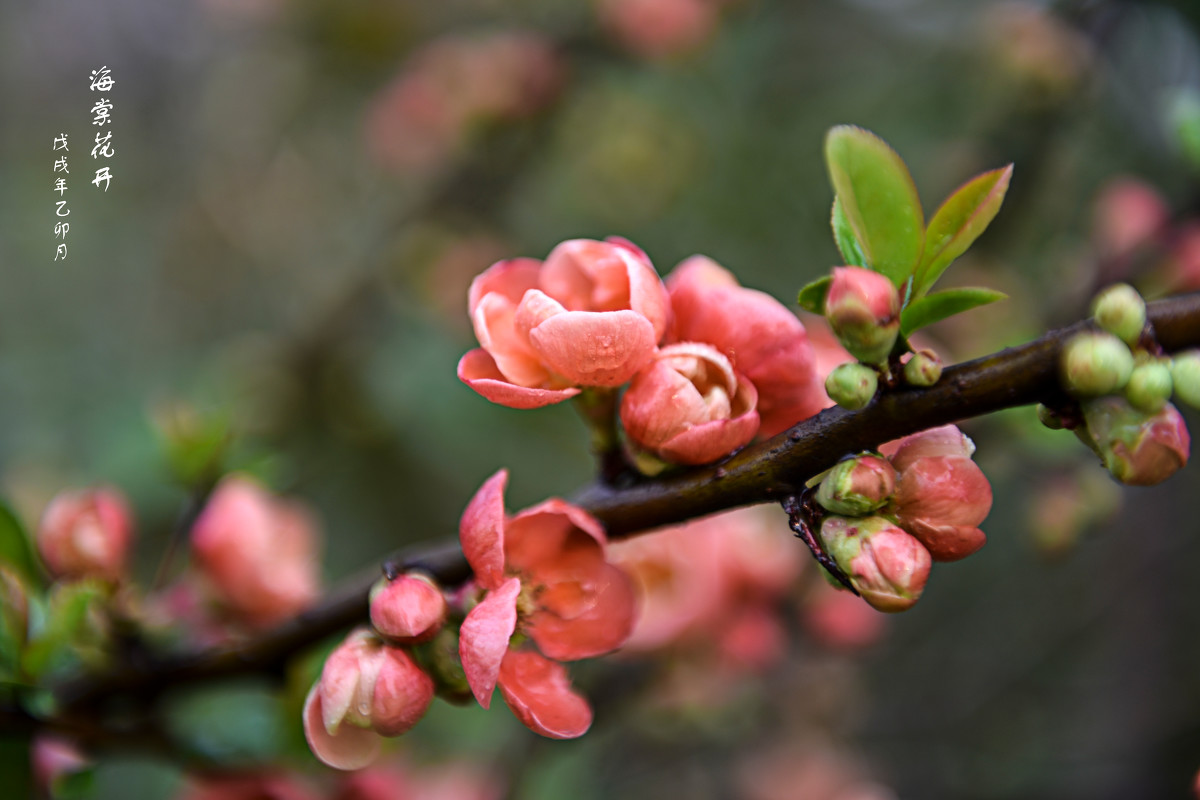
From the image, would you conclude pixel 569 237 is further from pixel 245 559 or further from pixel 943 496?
pixel 943 496

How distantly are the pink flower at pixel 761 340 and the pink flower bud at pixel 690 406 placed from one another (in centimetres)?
1

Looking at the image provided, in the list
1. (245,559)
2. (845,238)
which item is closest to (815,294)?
(845,238)

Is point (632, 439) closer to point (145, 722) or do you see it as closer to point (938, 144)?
point (145, 722)

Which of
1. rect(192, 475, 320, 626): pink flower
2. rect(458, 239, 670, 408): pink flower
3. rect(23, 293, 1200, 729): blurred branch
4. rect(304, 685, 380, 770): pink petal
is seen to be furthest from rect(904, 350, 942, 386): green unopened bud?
rect(192, 475, 320, 626): pink flower

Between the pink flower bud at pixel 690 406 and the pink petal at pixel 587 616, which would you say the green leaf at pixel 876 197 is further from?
the pink petal at pixel 587 616

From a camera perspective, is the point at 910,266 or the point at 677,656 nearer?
the point at 910,266

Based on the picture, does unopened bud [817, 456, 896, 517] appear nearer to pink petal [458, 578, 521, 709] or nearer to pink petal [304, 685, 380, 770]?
pink petal [458, 578, 521, 709]

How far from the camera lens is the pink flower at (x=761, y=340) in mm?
460

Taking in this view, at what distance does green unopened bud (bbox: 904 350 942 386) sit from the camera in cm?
39

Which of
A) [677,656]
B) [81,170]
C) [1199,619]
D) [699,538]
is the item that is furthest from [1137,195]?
[81,170]

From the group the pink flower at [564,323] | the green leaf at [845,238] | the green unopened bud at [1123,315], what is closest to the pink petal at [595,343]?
the pink flower at [564,323]

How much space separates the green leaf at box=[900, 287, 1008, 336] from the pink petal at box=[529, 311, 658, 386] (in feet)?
0.43

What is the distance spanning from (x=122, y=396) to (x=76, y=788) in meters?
1.52

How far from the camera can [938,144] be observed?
6.10ft
